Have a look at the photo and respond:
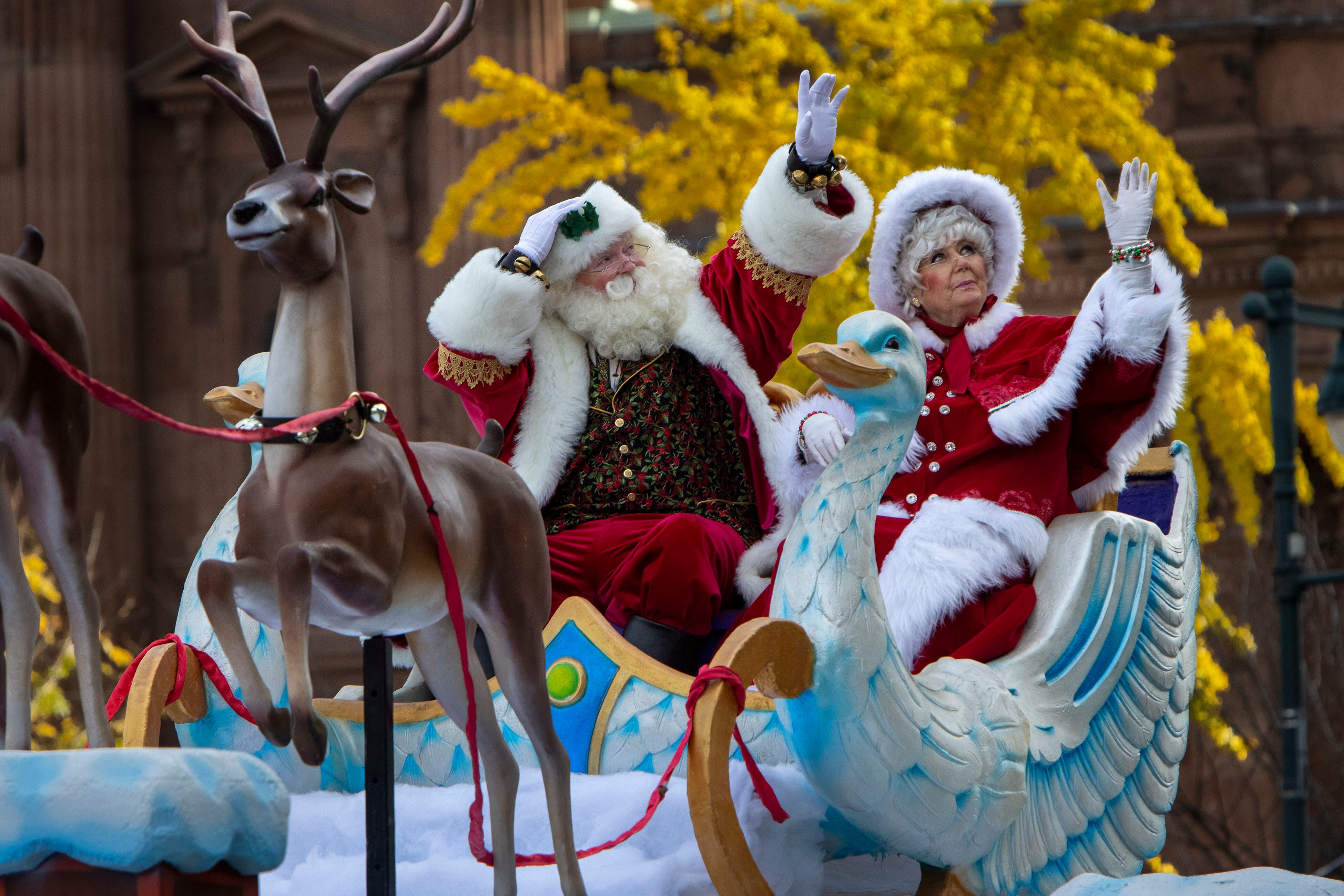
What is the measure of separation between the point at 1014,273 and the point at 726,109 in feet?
10.2

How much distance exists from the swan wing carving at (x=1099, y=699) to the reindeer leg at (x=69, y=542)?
1.48m

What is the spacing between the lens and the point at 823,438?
3211mm

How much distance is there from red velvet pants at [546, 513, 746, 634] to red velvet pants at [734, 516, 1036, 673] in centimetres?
11

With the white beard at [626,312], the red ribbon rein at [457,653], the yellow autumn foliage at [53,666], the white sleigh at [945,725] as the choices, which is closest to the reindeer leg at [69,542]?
the red ribbon rein at [457,653]

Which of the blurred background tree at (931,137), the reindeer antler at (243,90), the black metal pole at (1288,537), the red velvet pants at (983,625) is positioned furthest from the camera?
the blurred background tree at (931,137)

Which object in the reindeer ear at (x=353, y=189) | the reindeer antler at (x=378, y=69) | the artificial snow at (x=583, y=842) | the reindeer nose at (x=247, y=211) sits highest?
the reindeer antler at (x=378, y=69)

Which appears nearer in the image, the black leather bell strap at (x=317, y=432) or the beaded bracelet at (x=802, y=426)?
the black leather bell strap at (x=317, y=432)

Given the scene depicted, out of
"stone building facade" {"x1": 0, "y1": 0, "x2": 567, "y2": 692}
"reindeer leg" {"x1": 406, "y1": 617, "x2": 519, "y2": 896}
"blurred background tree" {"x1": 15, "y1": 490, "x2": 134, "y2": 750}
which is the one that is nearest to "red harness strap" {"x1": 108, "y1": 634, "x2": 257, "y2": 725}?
"reindeer leg" {"x1": 406, "y1": 617, "x2": 519, "y2": 896}

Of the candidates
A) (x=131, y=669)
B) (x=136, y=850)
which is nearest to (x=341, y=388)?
(x=136, y=850)

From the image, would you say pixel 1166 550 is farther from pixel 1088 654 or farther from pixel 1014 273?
pixel 1014 273

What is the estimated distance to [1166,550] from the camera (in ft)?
10.4

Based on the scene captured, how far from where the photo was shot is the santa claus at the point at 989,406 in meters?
2.96

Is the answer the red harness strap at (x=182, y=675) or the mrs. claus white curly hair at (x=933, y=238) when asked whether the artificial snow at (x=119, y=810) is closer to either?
the red harness strap at (x=182, y=675)

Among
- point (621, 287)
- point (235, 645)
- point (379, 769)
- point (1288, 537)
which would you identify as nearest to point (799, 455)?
point (621, 287)
